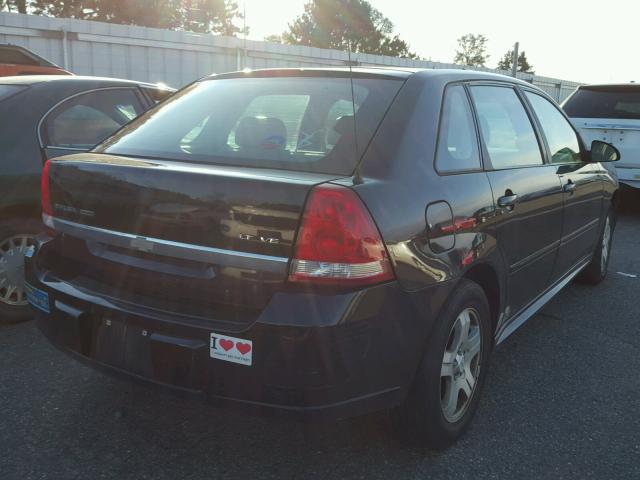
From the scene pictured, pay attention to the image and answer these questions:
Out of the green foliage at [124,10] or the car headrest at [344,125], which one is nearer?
the car headrest at [344,125]

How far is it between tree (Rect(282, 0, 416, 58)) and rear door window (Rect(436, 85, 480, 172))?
233ft

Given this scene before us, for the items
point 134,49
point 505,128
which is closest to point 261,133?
point 505,128

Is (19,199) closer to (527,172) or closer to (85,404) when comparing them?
(85,404)

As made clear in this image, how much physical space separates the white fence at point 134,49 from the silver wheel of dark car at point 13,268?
7.90 metres

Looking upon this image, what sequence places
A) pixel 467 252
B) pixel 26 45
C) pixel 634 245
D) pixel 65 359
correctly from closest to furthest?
pixel 467 252 → pixel 65 359 → pixel 634 245 → pixel 26 45

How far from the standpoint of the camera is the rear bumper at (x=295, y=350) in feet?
6.52

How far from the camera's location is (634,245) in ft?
22.8

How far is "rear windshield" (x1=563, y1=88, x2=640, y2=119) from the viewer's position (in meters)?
Result: 8.18

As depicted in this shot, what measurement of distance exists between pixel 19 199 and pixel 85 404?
4.87ft

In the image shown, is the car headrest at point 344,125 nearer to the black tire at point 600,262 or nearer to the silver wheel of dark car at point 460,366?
the silver wheel of dark car at point 460,366

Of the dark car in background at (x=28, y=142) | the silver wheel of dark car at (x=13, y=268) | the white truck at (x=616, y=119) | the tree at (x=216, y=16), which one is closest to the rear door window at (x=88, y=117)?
the dark car in background at (x=28, y=142)

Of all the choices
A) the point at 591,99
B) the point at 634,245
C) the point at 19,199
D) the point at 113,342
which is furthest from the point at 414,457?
the point at 591,99

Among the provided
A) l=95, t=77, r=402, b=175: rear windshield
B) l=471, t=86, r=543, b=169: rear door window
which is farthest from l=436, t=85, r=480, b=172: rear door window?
l=95, t=77, r=402, b=175: rear windshield

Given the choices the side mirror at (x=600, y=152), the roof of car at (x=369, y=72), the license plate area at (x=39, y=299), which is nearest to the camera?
the license plate area at (x=39, y=299)
